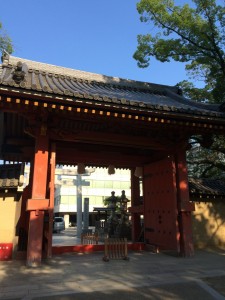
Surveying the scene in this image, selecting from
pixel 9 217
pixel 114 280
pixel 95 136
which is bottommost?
pixel 114 280

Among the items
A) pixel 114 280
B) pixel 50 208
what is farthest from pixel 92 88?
pixel 114 280

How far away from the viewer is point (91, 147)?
10.8 metres

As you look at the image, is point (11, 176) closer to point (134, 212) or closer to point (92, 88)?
point (92, 88)

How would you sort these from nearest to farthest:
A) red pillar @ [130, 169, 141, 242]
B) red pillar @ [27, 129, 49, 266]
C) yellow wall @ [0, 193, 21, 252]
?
red pillar @ [27, 129, 49, 266] → yellow wall @ [0, 193, 21, 252] → red pillar @ [130, 169, 141, 242]

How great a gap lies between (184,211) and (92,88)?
18.3 ft

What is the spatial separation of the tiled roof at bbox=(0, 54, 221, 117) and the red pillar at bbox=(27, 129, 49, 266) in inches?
65.4

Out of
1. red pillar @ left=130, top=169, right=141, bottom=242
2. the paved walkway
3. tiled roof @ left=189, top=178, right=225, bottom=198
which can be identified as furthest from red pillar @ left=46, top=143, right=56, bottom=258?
tiled roof @ left=189, top=178, right=225, bottom=198

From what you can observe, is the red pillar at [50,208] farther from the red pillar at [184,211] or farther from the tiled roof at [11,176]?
the red pillar at [184,211]

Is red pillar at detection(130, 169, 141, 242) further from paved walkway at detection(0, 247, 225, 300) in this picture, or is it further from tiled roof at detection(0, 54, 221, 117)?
paved walkway at detection(0, 247, 225, 300)

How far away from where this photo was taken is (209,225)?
11.6 metres

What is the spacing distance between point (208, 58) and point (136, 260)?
1123cm

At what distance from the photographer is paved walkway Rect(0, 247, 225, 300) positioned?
462 centimetres

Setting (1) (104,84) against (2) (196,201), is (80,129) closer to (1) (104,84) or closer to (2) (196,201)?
(1) (104,84)

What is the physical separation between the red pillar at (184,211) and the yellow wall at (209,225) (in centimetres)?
271
